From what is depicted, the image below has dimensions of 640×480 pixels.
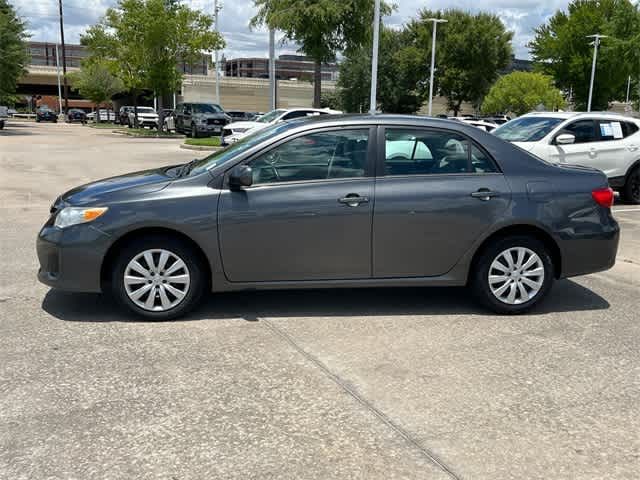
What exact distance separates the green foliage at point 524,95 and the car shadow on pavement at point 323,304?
1872 inches

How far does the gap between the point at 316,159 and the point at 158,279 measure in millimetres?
1582

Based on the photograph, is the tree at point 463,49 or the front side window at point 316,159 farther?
the tree at point 463,49

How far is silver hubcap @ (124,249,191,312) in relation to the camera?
204 inches

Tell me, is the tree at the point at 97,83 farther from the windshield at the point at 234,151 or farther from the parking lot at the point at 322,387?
the parking lot at the point at 322,387

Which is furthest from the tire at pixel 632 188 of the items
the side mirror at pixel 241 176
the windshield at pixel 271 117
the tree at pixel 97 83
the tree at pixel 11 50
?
the tree at pixel 97 83

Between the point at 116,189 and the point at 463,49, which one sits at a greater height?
the point at 463,49

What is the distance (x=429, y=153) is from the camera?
554 cm

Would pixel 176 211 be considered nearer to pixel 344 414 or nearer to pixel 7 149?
pixel 344 414

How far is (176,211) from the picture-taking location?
5.11 m

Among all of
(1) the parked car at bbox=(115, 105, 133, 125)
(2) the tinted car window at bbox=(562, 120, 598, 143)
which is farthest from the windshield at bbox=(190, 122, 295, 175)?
(1) the parked car at bbox=(115, 105, 133, 125)

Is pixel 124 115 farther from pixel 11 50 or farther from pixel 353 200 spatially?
pixel 353 200

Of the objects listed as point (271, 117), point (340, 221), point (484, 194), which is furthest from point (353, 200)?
point (271, 117)

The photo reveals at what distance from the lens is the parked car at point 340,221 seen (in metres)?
5.16

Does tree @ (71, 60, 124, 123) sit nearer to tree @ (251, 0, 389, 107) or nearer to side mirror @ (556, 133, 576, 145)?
tree @ (251, 0, 389, 107)
